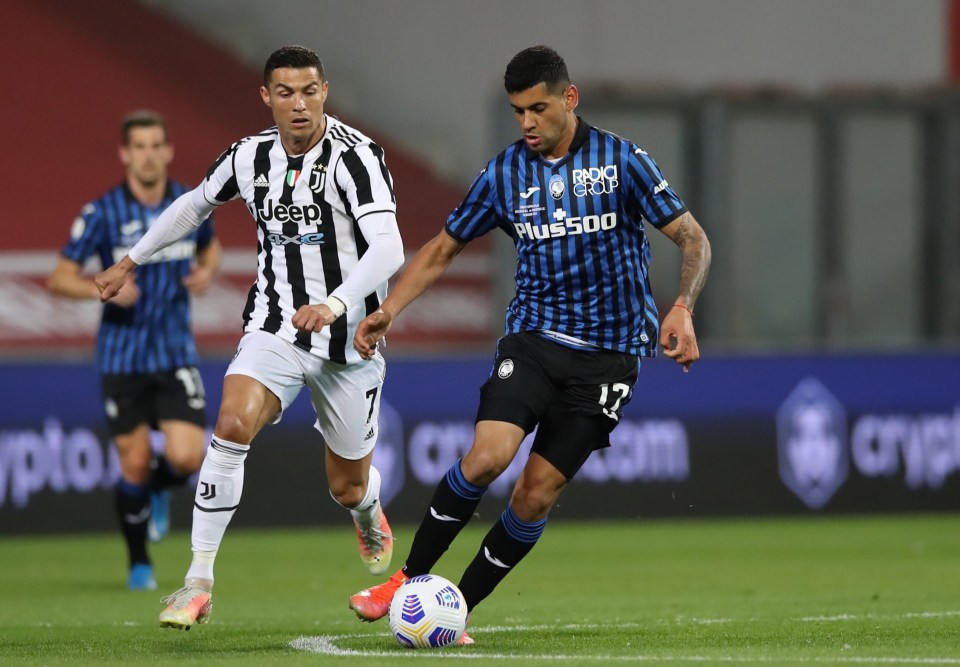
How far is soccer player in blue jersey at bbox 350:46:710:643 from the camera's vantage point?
21.0ft

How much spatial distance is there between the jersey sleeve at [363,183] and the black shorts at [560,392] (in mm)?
775

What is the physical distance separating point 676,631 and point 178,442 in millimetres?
3593

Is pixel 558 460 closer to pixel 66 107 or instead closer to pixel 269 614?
pixel 269 614

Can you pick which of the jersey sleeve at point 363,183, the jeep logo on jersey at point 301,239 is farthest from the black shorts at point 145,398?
the jersey sleeve at point 363,183

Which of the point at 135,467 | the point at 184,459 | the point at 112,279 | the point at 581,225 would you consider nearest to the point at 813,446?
the point at 184,459

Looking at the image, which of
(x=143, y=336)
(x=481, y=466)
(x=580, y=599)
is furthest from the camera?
(x=143, y=336)

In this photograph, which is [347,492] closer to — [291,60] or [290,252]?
[290,252]

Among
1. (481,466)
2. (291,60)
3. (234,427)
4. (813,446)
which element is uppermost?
(291,60)

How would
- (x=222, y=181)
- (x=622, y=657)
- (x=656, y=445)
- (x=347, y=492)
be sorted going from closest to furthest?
(x=622, y=657), (x=222, y=181), (x=347, y=492), (x=656, y=445)

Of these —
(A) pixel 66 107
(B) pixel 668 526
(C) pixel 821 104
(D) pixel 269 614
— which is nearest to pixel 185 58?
(A) pixel 66 107

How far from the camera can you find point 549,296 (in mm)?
6617

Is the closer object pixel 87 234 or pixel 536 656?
pixel 536 656

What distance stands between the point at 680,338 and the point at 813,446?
24.6 ft

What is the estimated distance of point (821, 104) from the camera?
16.1m
